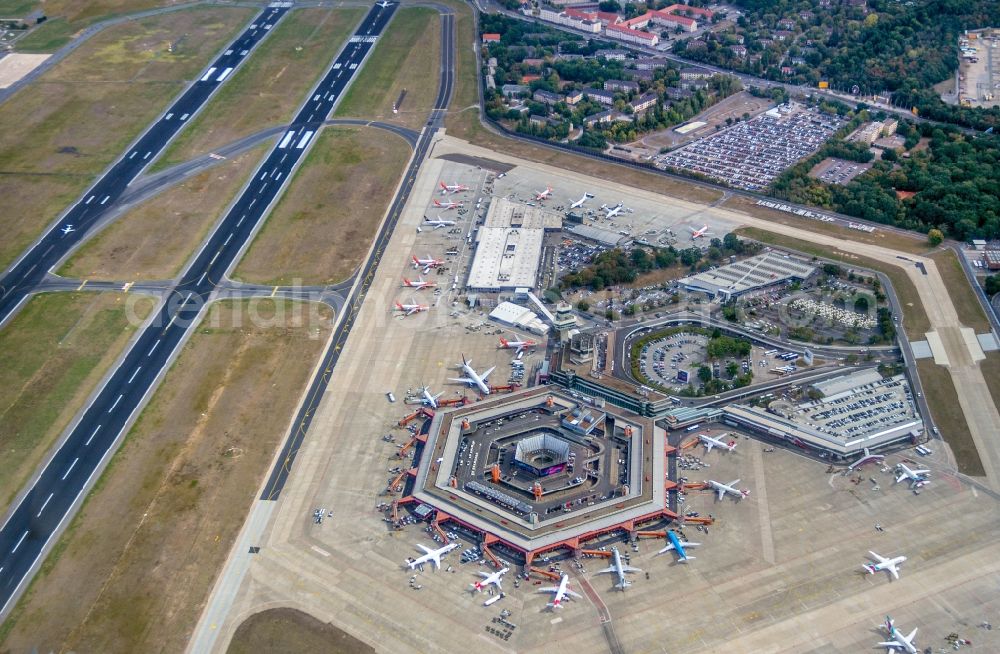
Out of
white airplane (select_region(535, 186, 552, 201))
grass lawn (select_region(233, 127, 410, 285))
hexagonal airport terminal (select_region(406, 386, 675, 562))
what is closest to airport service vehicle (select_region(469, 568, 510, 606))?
hexagonal airport terminal (select_region(406, 386, 675, 562))

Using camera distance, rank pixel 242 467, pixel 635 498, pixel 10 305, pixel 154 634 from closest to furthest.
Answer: pixel 154 634, pixel 635 498, pixel 242 467, pixel 10 305

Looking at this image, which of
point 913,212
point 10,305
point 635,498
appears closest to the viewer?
point 635,498

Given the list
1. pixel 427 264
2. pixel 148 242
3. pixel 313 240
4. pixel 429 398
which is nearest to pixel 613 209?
pixel 427 264

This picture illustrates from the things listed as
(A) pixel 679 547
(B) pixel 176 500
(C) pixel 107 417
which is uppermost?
(A) pixel 679 547

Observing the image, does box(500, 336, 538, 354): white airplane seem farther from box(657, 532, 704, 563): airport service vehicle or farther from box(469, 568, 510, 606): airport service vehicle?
box(469, 568, 510, 606): airport service vehicle

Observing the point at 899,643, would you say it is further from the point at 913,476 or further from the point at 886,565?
the point at 913,476

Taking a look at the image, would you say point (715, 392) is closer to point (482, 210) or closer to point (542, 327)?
point (542, 327)

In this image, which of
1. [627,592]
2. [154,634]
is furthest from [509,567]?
[154,634]
